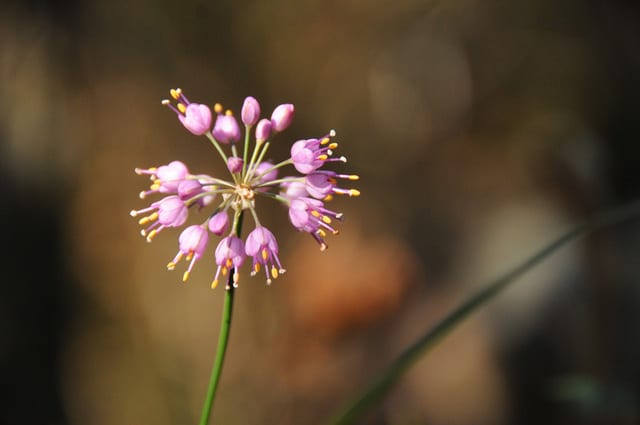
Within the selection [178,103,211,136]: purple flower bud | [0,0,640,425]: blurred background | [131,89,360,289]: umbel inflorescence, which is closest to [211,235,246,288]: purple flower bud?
[131,89,360,289]: umbel inflorescence

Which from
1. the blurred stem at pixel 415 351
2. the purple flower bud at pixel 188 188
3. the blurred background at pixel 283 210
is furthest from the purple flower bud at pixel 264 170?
the blurred background at pixel 283 210

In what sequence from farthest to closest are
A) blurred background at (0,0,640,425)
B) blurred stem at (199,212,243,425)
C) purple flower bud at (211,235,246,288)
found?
blurred background at (0,0,640,425), purple flower bud at (211,235,246,288), blurred stem at (199,212,243,425)

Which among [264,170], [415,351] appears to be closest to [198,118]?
[264,170]

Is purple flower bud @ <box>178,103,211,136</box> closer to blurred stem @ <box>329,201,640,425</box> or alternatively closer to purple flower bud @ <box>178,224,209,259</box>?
purple flower bud @ <box>178,224,209,259</box>

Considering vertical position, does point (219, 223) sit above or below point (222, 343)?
above

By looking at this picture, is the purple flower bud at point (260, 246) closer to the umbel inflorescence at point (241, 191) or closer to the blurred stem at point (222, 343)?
the umbel inflorescence at point (241, 191)

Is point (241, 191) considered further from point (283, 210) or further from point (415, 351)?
point (283, 210)
